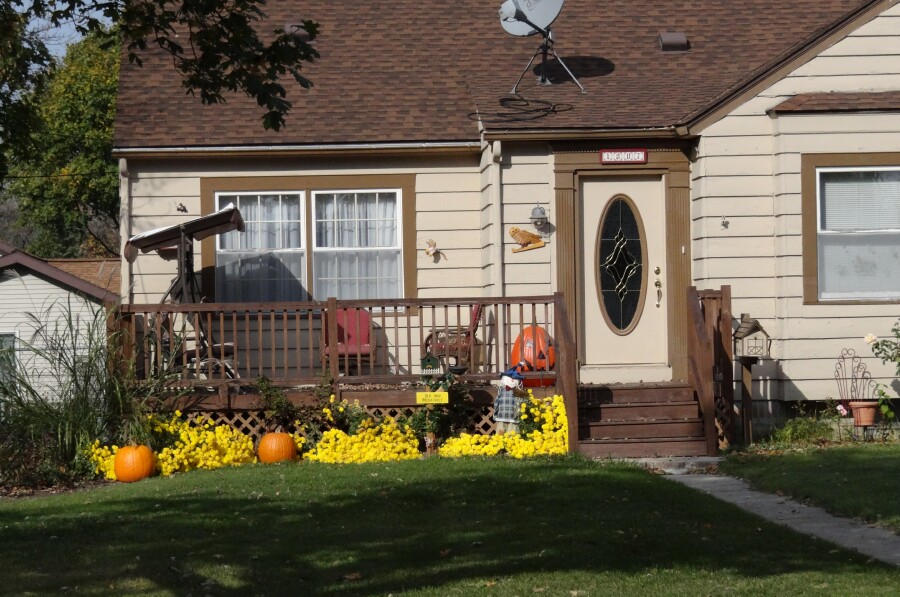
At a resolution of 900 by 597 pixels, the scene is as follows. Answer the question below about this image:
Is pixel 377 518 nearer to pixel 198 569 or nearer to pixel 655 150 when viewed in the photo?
pixel 198 569

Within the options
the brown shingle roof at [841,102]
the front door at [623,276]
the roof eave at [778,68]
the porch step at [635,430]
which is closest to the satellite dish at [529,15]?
the front door at [623,276]

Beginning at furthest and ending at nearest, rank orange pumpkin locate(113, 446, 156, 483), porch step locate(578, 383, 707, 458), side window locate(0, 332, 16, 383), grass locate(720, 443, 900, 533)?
porch step locate(578, 383, 707, 458), side window locate(0, 332, 16, 383), orange pumpkin locate(113, 446, 156, 483), grass locate(720, 443, 900, 533)

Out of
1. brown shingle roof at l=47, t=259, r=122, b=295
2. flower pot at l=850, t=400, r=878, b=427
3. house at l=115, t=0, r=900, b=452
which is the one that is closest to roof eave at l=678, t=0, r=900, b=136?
house at l=115, t=0, r=900, b=452

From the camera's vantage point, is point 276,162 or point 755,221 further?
point 276,162

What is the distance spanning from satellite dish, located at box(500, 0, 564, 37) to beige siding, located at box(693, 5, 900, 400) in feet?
8.48

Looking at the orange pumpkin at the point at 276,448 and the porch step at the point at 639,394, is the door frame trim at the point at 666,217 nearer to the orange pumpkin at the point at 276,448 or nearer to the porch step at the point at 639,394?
the porch step at the point at 639,394

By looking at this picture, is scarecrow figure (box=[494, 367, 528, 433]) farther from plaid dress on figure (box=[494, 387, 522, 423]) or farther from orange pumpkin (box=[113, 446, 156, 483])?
orange pumpkin (box=[113, 446, 156, 483])

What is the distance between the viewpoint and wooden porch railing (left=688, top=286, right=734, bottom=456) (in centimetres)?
1160

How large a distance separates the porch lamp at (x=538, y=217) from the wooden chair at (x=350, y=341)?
2.09m

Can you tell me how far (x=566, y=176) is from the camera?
1309cm

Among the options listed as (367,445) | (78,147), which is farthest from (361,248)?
(78,147)

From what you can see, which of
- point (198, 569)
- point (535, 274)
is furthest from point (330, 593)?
point (535, 274)

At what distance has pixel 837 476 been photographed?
9.90 meters

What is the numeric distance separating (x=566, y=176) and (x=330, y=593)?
7.54m
